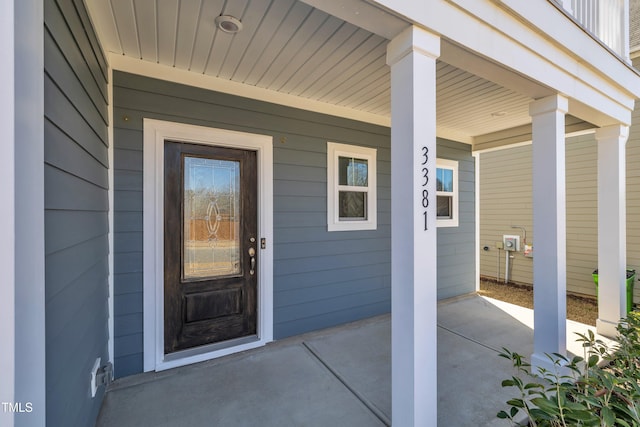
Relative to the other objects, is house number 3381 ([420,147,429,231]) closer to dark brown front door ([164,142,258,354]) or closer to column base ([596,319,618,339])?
dark brown front door ([164,142,258,354])

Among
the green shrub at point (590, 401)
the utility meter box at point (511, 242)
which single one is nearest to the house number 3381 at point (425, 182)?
the green shrub at point (590, 401)

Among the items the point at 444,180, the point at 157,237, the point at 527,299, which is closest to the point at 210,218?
the point at 157,237

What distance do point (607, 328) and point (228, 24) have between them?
4879mm

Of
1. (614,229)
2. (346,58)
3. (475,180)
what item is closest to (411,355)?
(346,58)

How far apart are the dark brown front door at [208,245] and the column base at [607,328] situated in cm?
399

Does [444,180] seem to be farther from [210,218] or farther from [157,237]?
[157,237]

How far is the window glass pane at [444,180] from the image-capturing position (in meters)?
4.45

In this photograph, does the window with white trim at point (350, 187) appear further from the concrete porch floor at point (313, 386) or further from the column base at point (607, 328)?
the column base at point (607, 328)

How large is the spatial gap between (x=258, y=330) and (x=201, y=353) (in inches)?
22.3

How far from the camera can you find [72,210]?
1.35m

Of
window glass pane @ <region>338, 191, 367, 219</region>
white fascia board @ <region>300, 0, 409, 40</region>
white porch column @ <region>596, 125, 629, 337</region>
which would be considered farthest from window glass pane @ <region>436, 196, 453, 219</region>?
white fascia board @ <region>300, 0, 409, 40</region>

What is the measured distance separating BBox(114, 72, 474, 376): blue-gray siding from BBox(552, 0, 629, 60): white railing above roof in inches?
83.4

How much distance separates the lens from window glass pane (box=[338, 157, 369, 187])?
3.49 metres

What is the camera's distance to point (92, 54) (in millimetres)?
1764
